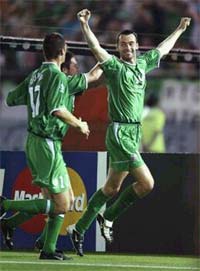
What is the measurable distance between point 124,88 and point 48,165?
3.37ft

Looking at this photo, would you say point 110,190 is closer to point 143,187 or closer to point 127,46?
point 143,187

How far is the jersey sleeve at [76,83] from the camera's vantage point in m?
7.02

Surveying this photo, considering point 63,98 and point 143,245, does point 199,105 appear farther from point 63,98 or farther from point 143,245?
point 63,98

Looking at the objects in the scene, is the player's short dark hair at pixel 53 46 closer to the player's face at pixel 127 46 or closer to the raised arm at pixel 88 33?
the raised arm at pixel 88 33

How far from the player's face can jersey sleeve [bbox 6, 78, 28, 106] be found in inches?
35.9

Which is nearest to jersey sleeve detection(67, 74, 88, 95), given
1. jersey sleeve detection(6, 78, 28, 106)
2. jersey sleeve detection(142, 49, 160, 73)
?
jersey sleeve detection(6, 78, 28, 106)

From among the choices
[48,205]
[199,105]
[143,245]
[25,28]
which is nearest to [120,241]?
[143,245]

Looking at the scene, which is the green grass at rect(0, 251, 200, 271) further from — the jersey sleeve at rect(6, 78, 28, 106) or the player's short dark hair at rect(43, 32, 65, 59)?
the player's short dark hair at rect(43, 32, 65, 59)

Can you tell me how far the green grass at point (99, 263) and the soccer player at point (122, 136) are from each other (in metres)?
0.28

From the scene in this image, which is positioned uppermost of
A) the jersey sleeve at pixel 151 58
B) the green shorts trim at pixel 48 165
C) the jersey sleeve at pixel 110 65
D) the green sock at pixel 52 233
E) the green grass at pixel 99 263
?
the jersey sleeve at pixel 151 58

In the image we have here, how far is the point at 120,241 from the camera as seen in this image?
27.1ft

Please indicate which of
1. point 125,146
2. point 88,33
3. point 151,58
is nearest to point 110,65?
point 88,33

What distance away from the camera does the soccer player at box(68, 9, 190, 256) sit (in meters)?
7.46

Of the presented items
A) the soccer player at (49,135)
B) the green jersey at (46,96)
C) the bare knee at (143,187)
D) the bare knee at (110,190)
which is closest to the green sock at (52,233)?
the soccer player at (49,135)
